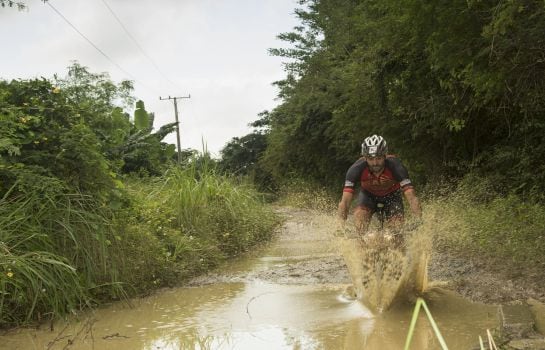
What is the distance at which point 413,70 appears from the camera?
46.8ft

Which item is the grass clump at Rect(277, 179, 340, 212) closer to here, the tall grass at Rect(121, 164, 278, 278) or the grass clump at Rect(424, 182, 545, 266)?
the tall grass at Rect(121, 164, 278, 278)

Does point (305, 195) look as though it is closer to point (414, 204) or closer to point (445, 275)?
point (445, 275)

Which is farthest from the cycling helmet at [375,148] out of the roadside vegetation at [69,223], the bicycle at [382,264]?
the roadside vegetation at [69,223]

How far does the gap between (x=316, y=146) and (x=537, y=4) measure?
24727 mm

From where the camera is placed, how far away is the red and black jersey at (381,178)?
6875mm

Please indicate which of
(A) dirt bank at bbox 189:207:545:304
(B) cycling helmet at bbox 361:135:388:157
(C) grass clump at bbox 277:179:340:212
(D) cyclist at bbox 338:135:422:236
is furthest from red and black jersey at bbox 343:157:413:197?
(C) grass clump at bbox 277:179:340:212

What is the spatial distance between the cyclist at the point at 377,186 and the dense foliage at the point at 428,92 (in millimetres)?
1827

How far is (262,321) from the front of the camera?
6.32m

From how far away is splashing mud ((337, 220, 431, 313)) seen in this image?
628 centimetres

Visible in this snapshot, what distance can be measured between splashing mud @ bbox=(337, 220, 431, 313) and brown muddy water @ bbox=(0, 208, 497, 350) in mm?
162

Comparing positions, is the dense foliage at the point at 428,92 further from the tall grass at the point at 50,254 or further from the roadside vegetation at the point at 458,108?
the tall grass at the point at 50,254

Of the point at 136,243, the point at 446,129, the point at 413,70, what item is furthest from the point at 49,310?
the point at 446,129

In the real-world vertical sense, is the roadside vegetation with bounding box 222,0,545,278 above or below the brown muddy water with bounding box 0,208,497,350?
above

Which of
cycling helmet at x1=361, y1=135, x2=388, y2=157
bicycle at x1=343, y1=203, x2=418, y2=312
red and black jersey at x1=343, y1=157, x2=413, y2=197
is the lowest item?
bicycle at x1=343, y1=203, x2=418, y2=312
